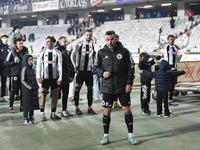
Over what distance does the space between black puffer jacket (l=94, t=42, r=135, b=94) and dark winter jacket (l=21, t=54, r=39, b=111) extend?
2080 millimetres

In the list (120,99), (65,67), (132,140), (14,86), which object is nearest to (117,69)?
(120,99)

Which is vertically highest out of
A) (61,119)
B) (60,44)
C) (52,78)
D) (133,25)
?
(133,25)

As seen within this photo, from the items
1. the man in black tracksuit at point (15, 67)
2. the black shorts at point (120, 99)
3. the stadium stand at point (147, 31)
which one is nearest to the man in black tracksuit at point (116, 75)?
the black shorts at point (120, 99)

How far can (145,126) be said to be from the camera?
6.28 m

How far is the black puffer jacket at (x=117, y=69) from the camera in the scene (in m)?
4.97

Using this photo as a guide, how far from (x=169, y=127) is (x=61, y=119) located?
2.47 metres

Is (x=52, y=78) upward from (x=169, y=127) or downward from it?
upward

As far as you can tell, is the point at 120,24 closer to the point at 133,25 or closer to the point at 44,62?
the point at 133,25

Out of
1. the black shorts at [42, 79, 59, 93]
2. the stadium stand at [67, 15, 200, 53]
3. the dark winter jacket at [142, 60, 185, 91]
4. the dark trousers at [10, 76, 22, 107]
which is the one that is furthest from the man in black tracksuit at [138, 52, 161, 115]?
the stadium stand at [67, 15, 200, 53]

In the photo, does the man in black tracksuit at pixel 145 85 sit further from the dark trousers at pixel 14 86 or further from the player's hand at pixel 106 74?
the dark trousers at pixel 14 86

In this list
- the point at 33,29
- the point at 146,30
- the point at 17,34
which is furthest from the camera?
the point at 33,29

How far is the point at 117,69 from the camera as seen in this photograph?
4973mm

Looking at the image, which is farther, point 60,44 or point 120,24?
point 120,24

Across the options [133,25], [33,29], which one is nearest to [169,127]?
[133,25]
